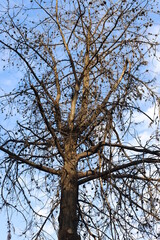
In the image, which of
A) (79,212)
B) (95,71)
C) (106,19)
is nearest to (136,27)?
(106,19)

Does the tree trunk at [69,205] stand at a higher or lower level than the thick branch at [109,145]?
lower

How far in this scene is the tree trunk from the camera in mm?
5783

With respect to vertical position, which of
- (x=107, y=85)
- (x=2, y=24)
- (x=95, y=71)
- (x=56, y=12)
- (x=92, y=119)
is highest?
(x=56, y=12)

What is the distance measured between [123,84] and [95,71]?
2.18ft

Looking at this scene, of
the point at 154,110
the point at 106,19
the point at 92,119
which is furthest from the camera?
the point at 106,19

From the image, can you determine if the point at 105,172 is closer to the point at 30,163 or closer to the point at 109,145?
the point at 109,145

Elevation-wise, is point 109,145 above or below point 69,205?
above

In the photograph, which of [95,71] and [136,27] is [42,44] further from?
[136,27]

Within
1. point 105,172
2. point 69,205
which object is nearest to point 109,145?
point 105,172

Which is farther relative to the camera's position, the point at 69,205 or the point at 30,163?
the point at 30,163

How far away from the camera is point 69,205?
6.06 meters

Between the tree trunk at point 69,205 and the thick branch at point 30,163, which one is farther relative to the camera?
the thick branch at point 30,163

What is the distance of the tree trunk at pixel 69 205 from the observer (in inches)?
228

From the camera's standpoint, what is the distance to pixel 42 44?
7.83 m
